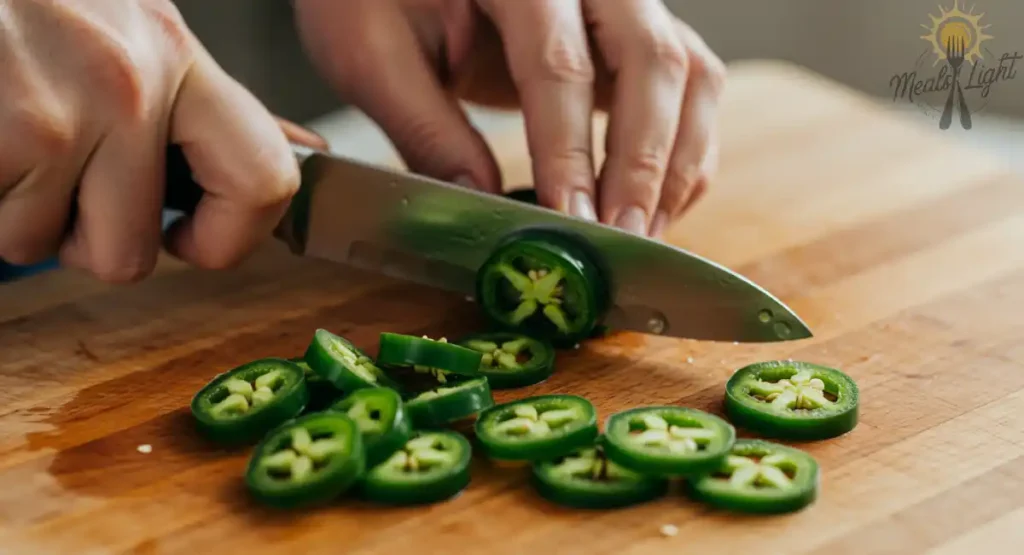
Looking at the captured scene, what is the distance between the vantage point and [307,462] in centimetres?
149

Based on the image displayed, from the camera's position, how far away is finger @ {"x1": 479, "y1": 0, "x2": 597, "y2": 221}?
2.05 metres

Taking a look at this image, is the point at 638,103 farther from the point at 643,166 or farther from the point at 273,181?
the point at 273,181

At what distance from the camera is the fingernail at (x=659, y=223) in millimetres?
2191

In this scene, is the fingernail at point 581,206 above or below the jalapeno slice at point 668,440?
above

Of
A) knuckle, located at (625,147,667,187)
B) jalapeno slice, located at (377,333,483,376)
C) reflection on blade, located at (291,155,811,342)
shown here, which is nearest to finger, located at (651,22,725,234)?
knuckle, located at (625,147,667,187)

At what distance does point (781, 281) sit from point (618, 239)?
48 cm

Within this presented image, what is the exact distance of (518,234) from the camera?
6.29ft

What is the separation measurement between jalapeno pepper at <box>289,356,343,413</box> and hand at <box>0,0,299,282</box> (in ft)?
1.13

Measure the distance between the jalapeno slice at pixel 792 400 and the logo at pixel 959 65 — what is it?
867mm

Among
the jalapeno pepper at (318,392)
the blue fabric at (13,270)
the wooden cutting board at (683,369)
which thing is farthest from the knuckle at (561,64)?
the blue fabric at (13,270)

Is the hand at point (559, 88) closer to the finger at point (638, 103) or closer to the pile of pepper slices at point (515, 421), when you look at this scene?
the finger at point (638, 103)

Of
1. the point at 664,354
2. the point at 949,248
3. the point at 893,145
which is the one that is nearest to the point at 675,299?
the point at 664,354

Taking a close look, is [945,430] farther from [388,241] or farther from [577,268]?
[388,241]

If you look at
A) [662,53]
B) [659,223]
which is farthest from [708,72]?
[659,223]
